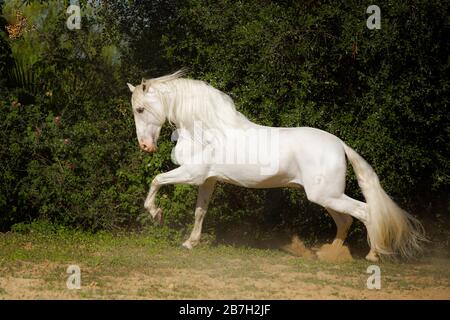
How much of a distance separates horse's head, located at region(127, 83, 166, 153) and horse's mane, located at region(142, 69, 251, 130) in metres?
0.05

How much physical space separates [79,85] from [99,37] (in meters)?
0.89

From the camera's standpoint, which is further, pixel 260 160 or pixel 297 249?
pixel 297 249

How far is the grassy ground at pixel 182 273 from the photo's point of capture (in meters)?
6.34

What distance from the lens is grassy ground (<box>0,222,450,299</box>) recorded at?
6.34m

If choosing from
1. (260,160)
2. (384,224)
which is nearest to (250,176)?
(260,160)

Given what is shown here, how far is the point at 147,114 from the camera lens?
862 centimetres

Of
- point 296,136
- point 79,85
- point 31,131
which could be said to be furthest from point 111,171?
point 296,136

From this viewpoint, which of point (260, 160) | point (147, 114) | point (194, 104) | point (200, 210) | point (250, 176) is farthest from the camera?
point (200, 210)

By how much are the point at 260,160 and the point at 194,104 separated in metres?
1.08

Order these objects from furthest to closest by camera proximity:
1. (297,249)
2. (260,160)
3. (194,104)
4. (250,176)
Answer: (297,249) → (194,104) → (250,176) → (260,160)

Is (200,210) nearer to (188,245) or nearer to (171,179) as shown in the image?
(188,245)

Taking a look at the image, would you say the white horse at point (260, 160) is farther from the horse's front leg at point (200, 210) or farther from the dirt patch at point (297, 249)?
the dirt patch at point (297, 249)

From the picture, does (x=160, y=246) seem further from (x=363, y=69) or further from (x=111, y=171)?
(x=363, y=69)

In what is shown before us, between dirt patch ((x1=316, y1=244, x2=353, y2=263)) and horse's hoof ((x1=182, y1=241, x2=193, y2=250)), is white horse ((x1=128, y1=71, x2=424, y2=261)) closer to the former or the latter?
dirt patch ((x1=316, y1=244, x2=353, y2=263))
